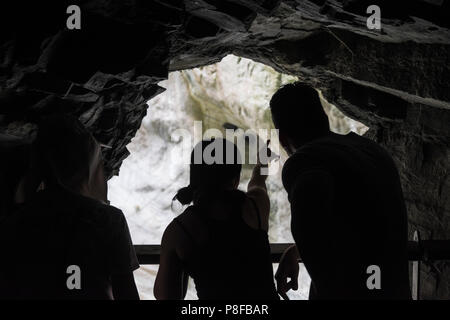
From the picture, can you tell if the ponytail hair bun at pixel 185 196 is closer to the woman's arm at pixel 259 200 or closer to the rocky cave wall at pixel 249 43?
the woman's arm at pixel 259 200

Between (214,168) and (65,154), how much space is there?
1.68ft

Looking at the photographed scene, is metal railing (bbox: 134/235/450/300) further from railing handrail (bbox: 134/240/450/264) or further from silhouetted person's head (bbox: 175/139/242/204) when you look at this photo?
silhouetted person's head (bbox: 175/139/242/204)

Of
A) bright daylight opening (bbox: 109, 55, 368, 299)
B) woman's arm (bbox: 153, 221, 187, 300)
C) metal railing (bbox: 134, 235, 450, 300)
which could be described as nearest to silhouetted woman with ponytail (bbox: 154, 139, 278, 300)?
woman's arm (bbox: 153, 221, 187, 300)

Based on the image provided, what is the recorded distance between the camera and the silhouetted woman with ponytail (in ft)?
5.13

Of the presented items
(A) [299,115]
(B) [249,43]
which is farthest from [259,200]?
(B) [249,43]

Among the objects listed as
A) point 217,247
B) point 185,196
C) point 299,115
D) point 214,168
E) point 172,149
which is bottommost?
point 172,149

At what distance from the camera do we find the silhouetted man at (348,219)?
1.30 meters

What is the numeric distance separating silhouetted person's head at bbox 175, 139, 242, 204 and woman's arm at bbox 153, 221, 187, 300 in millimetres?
169

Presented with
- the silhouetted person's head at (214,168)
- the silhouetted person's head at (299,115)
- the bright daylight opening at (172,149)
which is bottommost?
the bright daylight opening at (172,149)

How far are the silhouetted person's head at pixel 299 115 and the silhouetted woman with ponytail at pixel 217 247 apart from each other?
0.24 meters

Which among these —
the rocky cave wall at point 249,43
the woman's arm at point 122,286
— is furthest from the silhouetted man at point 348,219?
the rocky cave wall at point 249,43

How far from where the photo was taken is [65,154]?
1.43m

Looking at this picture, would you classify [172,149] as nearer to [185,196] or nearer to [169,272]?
[185,196]

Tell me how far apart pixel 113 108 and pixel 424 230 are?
103 inches
